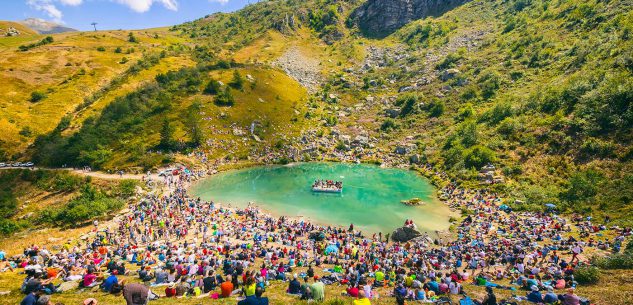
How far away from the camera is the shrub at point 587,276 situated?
903 inches

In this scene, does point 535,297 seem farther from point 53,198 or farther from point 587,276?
point 53,198

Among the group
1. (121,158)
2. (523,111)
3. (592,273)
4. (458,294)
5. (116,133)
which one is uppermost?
(523,111)

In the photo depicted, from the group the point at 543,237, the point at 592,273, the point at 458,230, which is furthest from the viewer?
the point at 458,230

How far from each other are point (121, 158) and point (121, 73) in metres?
76.2

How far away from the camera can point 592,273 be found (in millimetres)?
23219

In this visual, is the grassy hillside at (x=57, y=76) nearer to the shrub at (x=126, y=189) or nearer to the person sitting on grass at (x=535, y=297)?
the shrub at (x=126, y=189)

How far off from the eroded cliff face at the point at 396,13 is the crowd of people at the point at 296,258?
16097cm

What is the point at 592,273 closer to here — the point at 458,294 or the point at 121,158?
the point at 458,294

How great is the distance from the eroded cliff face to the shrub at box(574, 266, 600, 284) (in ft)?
606

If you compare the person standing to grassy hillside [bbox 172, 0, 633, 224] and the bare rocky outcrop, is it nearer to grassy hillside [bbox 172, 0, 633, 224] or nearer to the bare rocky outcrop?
grassy hillside [bbox 172, 0, 633, 224]

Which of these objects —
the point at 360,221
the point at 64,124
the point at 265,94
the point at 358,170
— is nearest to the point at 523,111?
the point at 358,170

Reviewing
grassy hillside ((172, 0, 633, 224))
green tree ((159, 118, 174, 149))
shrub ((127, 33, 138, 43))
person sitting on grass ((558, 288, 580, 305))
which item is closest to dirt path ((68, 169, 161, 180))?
green tree ((159, 118, 174, 149))

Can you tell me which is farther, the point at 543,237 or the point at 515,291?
the point at 543,237

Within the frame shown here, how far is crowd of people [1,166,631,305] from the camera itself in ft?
74.3
